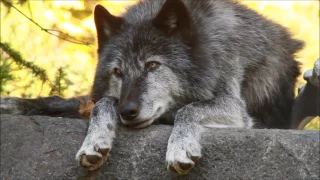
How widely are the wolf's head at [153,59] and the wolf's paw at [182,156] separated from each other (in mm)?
463

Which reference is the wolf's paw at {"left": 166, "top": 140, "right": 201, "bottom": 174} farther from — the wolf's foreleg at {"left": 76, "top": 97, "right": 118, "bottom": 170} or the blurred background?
the blurred background

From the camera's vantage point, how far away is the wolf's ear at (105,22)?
4535 mm

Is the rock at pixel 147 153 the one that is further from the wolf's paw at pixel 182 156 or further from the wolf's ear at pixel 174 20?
the wolf's ear at pixel 174 20

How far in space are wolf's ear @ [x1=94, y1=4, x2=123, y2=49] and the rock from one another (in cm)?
80

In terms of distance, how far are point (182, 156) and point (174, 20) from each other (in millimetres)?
1181

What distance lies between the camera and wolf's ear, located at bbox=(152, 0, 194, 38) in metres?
4.25

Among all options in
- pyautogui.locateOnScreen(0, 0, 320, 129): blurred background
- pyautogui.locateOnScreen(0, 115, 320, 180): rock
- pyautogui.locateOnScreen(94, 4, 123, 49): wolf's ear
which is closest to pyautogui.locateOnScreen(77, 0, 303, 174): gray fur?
pyautogui.locateOnScreen(94, 4, 123, 49): wolf's ear

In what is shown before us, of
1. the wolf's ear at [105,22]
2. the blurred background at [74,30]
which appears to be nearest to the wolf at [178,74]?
the wolf's ear at [105,22]

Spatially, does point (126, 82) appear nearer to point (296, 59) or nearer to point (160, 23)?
point (160, 23)

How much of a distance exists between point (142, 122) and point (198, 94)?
0.57 metres

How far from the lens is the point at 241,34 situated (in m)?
4.84

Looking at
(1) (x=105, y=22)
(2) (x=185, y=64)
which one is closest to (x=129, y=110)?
(2) (x=185, y=64)

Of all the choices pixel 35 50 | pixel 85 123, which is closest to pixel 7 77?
pixel 85 123

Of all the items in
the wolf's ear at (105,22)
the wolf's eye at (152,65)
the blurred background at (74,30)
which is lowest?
the blurred background at (74,30)
